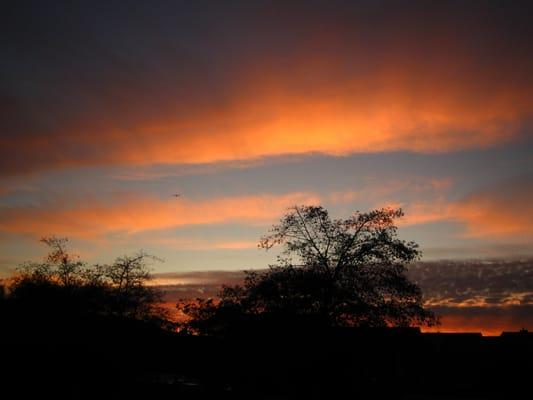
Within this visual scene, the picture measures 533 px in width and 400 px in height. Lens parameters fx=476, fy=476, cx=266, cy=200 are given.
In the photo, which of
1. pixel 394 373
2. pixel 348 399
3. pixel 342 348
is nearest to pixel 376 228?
pixel 342 348

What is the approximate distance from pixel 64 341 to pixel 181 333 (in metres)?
10.5

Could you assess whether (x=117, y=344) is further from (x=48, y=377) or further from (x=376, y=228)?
(x=376, y=228)

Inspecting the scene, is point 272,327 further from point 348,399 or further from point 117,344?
point 117,344

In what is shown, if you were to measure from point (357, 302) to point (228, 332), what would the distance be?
358 inches

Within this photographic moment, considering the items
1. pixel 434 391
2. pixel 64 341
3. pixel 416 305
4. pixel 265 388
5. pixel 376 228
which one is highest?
pixel 376 228

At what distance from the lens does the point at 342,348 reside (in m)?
29.2

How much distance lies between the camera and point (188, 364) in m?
39.3

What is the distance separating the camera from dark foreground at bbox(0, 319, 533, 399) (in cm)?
2855

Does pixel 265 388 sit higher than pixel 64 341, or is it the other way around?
pixel 64 341

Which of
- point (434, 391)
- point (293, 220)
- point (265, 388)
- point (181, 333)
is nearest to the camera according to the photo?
point (265, 388)

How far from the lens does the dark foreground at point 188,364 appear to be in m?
28.5

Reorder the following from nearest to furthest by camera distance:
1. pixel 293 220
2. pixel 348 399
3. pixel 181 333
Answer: pixel 348 399, pixel 293 220, pixel 181 333

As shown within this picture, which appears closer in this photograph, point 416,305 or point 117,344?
point 416,305

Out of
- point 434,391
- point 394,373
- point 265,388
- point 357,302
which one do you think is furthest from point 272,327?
point 434,391
